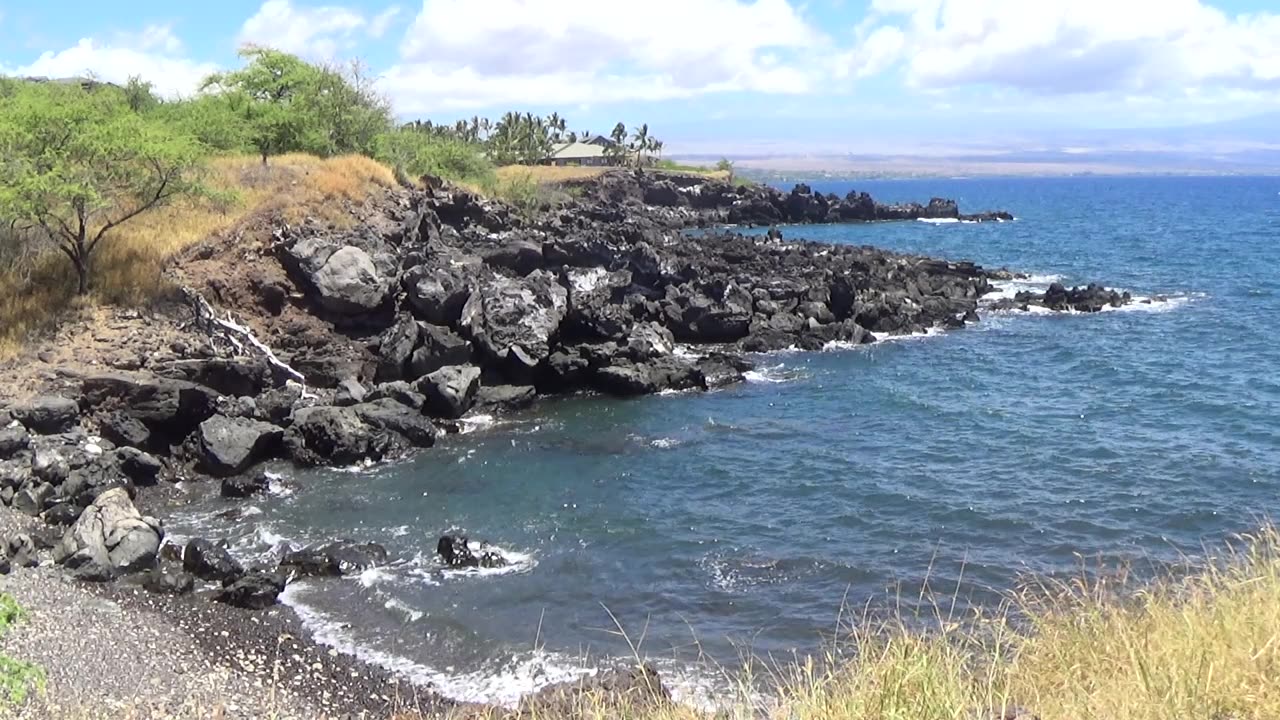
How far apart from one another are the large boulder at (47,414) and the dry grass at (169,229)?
3.76 metres

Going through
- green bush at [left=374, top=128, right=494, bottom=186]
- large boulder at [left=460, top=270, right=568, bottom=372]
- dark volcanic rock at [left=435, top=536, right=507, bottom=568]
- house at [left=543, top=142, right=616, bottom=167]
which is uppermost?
house at [left=543, top=142, right=616, bottom=167]

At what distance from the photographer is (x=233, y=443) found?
85.9ft

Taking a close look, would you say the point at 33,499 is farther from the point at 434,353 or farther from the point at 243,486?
the point at 434,353

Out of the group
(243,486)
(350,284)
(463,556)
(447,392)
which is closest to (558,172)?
(350,284)

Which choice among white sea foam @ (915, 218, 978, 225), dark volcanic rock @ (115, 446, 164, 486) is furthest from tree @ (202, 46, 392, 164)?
white sea foam @ (915, 218, 978, 225)

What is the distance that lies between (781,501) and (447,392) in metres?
12.2

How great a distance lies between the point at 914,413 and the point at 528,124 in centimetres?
11387

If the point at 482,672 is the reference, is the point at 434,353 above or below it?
above

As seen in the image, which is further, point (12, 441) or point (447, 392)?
point (447, 392)

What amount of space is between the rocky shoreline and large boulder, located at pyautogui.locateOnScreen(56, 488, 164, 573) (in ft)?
0.15

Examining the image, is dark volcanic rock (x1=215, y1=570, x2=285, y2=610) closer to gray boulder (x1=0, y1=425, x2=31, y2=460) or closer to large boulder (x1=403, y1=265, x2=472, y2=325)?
gray boulder (x1=0, y1=425, x2=31, y2=460)

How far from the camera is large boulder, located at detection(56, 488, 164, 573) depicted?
19438 mm

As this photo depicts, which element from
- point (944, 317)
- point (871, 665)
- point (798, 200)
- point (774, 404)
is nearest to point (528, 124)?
point (798, 200)

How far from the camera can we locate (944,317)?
5034 cm
